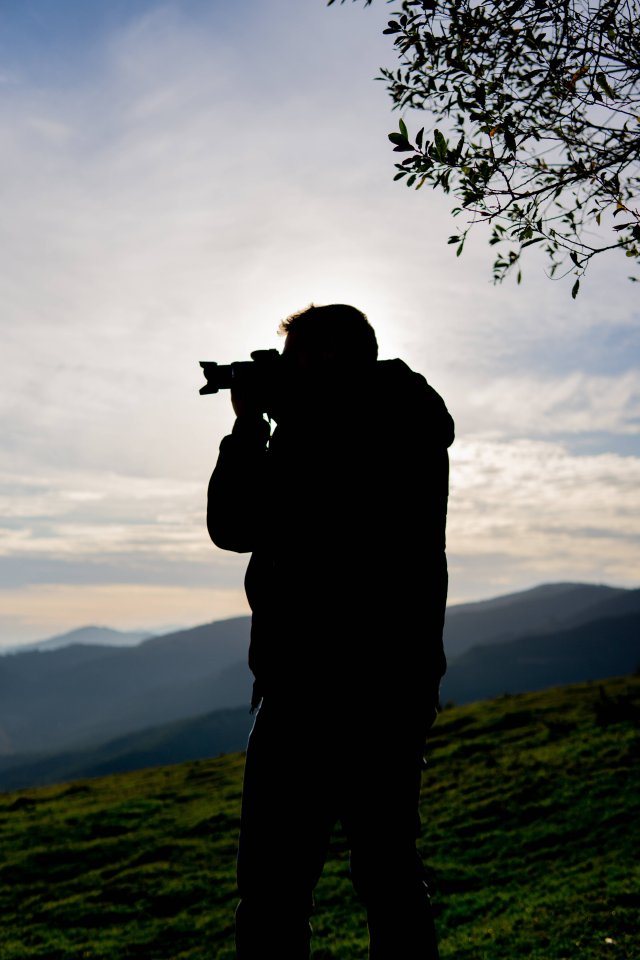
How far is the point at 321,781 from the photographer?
339cm

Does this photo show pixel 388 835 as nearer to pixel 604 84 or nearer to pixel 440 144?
pixel 440 144

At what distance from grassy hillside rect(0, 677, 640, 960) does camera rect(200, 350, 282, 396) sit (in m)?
1.93

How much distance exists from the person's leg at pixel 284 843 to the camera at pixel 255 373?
1.56 meters

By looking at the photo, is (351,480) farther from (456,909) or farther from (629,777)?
(629,777)

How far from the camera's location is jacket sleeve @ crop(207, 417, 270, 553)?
11.5ft

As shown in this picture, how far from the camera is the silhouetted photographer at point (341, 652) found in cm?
339

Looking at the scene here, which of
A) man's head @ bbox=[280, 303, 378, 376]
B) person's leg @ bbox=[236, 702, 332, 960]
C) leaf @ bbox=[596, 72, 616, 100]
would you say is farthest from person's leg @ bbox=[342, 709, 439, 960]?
leaf @ bbox=[596, 72, 616, 100]

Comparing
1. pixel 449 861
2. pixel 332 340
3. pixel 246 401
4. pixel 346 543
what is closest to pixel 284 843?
pixel 346 543

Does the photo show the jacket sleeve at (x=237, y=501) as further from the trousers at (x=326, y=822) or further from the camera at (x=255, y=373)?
the trousers at (x=326, y=822)

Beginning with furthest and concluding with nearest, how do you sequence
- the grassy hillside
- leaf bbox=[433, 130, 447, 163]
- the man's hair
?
the grassy hillside → leaf bbox=[433, 130, 447, 163] → the man's hair

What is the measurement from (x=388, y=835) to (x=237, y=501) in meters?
1.64

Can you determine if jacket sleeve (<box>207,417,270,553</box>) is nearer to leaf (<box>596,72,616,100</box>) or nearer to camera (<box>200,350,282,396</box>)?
camera (<box>200,350,282,396</box>)

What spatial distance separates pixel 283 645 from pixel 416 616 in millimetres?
620

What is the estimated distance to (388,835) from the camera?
11.1ft
